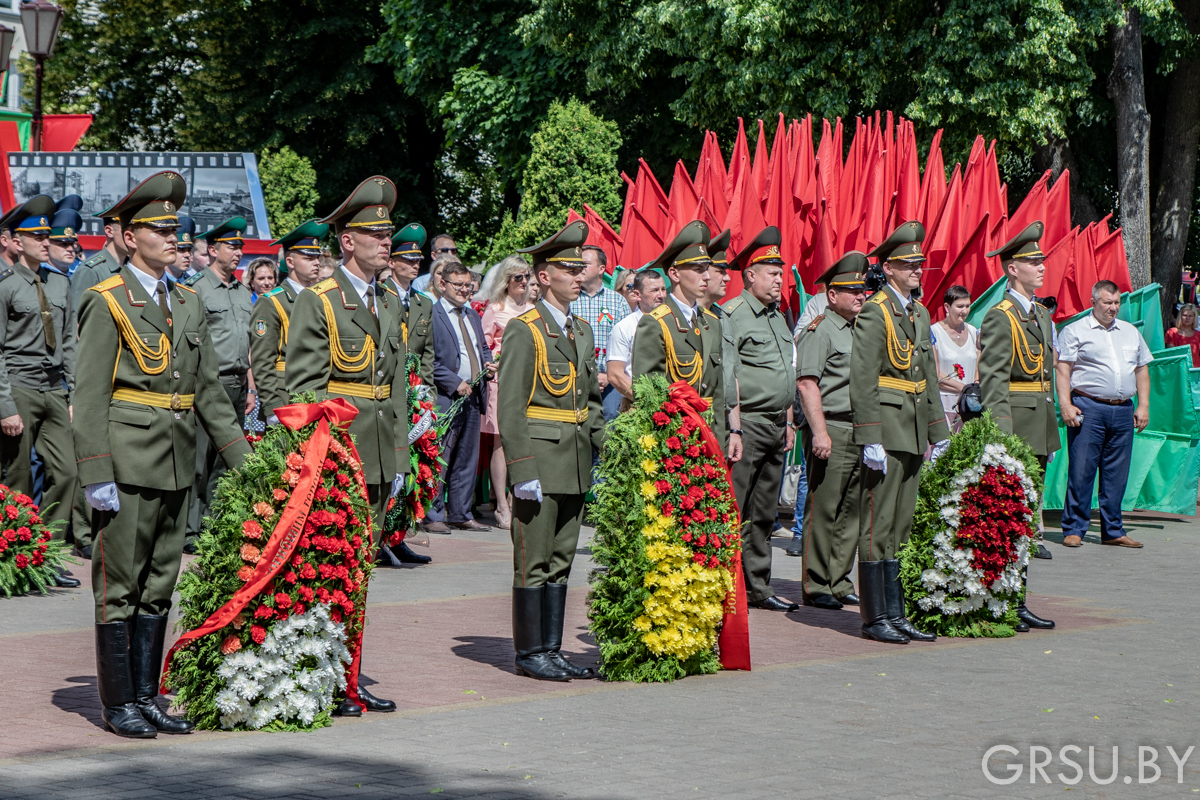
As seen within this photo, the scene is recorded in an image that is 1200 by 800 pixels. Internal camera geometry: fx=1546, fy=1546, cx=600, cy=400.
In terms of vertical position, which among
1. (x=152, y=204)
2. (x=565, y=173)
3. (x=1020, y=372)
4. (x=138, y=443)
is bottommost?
(x=138, y=443)

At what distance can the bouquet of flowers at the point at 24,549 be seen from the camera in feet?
31.3

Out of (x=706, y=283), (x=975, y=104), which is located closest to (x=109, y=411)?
(x=706, y=283)

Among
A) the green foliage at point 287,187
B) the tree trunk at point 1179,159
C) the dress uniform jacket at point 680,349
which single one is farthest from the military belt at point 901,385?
the green foliage at point 287,187

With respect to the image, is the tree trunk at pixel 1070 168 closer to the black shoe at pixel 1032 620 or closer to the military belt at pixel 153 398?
the black shoe at pixel 1032 620

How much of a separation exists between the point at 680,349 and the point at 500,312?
585 centimetres

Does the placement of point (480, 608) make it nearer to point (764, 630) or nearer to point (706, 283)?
point (764, 630)

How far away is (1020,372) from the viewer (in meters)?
10.7

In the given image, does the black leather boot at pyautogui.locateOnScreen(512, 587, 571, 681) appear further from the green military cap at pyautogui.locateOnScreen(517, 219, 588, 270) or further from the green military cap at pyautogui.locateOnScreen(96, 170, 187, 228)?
the green military cap at pyautogui.locateOnScreen(96, 170, 187, 228)

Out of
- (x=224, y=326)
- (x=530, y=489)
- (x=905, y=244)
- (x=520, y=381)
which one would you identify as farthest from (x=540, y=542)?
(x=224, y=326)

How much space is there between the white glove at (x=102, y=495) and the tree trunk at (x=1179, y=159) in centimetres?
2212

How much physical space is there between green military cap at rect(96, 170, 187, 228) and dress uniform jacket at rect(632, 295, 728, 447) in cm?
263

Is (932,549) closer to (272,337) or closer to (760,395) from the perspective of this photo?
(760,395)

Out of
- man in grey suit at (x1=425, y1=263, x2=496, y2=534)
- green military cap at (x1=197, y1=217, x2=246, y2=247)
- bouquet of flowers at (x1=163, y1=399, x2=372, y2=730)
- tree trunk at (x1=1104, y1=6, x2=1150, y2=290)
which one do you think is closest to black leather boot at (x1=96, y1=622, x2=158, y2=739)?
bouquet of flowers at (x1=163, y1=399, x2=372, y2=730)

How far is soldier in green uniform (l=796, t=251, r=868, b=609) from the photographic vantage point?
32.2ft
